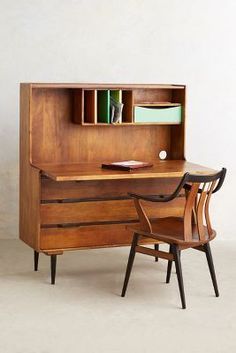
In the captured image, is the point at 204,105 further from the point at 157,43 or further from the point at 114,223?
the point at 114,223

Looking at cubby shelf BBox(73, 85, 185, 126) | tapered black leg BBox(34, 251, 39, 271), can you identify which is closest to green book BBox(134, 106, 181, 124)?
cubby shelf BBox(73, 85, 185, 126)

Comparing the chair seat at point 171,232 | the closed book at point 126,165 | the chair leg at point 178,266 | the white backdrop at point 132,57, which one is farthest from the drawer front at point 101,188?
the white backdrop at point 132,57

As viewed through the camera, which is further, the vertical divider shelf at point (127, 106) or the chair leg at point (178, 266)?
the vertical divider shelf at point (127, 106)

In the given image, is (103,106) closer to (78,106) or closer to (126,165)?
(78,106)

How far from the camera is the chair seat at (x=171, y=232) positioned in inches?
185

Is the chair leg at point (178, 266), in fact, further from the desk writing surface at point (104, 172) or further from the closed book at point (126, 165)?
the closed book at point (126, 165)

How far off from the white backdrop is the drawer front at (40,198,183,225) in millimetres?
1148

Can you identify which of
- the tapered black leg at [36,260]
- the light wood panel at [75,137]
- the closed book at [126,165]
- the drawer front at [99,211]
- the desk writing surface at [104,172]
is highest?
the light wood panel at [75,137]

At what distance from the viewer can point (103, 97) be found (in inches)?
214

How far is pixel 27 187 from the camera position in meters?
5.33

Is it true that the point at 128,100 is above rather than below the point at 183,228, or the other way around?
above

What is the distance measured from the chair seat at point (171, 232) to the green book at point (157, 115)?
0.76 meters

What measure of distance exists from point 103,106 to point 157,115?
0.40m

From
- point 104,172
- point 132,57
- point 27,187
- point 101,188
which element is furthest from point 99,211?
→ point 132,57
